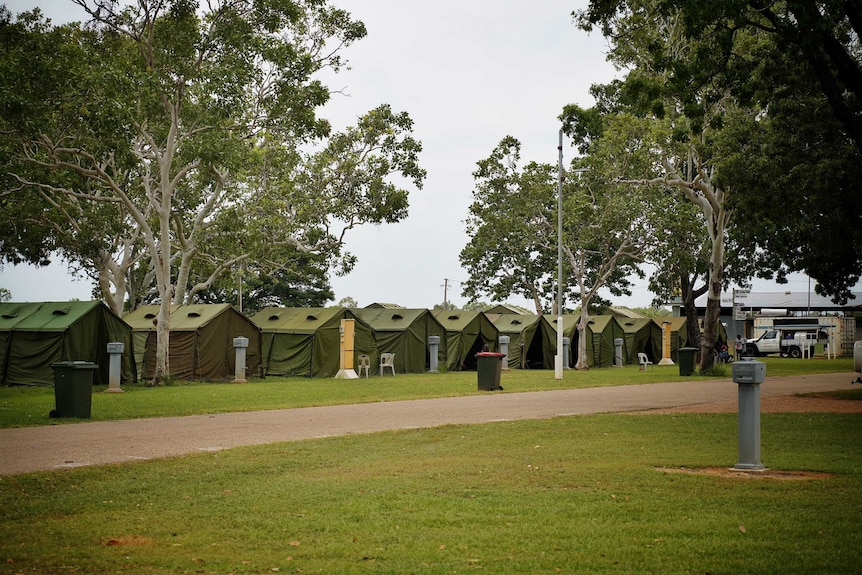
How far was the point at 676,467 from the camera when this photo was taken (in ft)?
35.4

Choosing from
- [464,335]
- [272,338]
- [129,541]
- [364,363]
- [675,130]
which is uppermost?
[675,130]

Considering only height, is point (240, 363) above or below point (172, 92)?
below

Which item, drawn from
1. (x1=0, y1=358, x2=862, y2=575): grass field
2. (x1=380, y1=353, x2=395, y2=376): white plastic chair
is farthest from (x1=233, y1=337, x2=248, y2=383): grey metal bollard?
(x1=0, y1=358, x2=862, y2=575): grass field

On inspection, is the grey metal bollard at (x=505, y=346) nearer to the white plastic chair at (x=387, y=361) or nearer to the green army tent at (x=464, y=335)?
the green army tent at (x=464, y=335)

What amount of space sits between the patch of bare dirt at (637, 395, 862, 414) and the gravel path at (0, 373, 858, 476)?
0.32 m

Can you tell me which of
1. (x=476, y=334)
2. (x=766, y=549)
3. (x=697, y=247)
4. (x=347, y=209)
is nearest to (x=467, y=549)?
(x=766, y=549)

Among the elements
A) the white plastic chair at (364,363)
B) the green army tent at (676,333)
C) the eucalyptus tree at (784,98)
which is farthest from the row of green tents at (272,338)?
the eucalyptus tree at (784,98)

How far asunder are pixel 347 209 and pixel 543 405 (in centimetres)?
1695

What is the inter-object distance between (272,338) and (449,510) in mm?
29430

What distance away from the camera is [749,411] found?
34.2 ft

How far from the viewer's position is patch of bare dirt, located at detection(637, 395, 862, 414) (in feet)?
62.5

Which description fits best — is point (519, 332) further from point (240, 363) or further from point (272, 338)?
point (240, 363)

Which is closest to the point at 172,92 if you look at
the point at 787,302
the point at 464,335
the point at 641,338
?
the point at 464,335

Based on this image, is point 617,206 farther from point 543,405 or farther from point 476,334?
point 543,405
